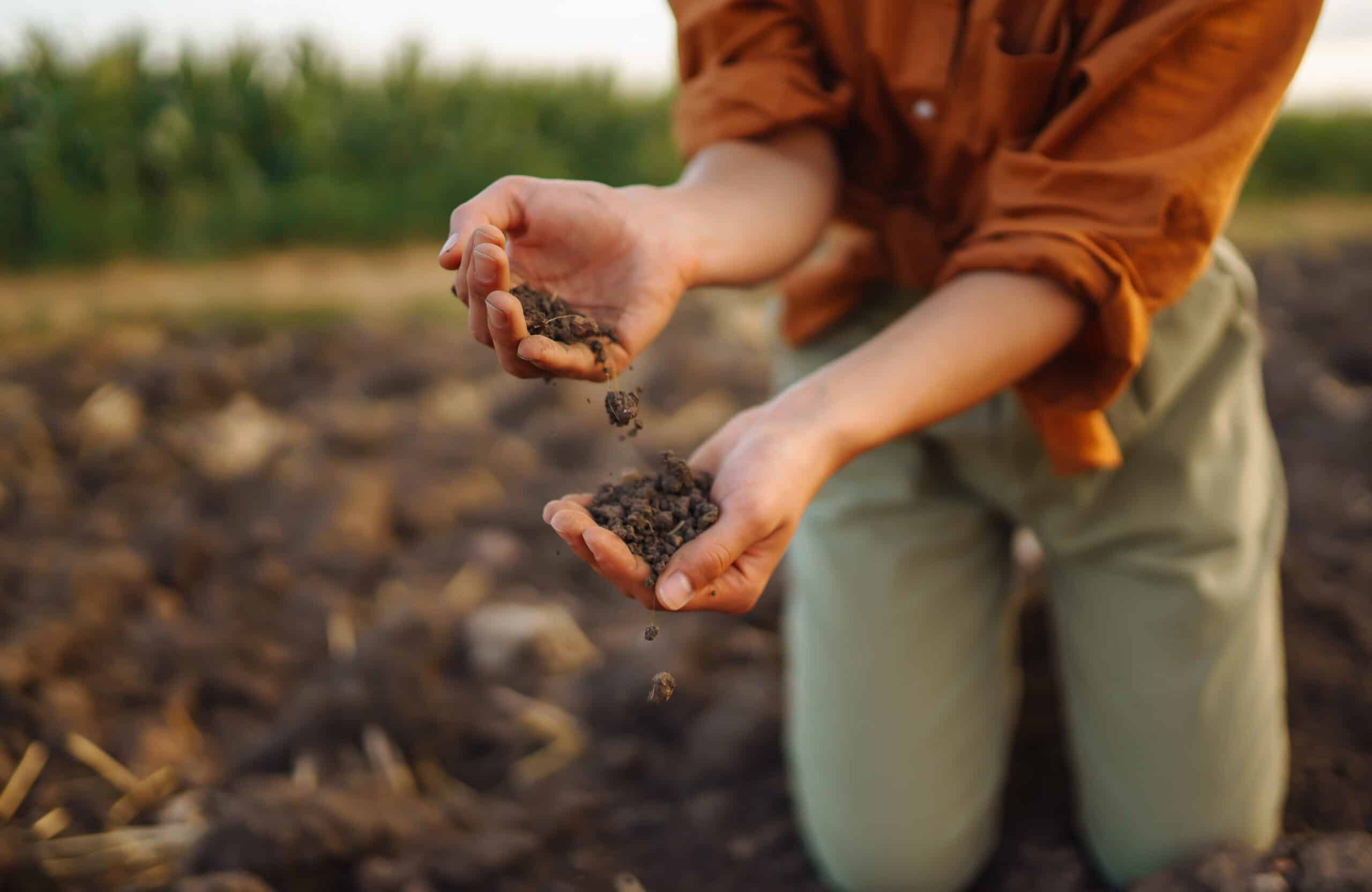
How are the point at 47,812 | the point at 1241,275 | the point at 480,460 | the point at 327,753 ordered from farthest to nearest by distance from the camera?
1. the point at 480,460
2. the point at 327,753
3. the point at 47,812
4. the point at 1241,275

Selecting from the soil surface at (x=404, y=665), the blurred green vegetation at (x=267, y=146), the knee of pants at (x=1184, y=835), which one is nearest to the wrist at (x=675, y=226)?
the soil surface at (x=404, y=665)

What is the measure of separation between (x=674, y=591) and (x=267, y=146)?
272 centimetres

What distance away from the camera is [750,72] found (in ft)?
3.62

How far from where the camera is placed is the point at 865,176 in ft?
4.12

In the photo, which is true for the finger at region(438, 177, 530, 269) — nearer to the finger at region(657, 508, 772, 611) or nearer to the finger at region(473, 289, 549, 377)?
the finger at region(473, 289, 549, 377)

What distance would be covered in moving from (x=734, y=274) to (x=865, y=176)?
0.33 m

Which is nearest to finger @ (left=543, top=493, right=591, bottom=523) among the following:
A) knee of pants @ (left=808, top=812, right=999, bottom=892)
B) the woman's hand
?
the woman's hand

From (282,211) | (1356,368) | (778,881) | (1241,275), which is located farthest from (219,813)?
(1356,368)

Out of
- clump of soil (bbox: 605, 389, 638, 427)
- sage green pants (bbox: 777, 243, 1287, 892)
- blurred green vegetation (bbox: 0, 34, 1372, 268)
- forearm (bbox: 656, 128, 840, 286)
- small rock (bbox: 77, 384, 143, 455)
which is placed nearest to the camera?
clump of soil (bbox: 605, 389, 638, 427)

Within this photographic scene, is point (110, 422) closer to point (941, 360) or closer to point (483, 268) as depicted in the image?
point (483, 268)

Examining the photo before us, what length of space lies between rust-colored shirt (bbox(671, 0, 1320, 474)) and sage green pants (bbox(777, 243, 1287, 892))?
16 cm

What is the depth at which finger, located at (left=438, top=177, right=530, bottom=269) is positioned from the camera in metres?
0.75

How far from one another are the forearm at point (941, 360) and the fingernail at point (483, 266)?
0.30m

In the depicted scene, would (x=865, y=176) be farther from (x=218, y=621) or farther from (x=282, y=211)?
(x=282, y=211)
